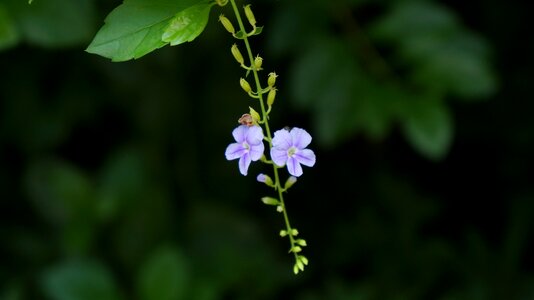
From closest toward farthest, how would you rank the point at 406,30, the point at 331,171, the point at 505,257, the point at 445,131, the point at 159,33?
the point at 159,33, the point at 445,131, the point at 406,30, the point at 505,257, the point at 331,171

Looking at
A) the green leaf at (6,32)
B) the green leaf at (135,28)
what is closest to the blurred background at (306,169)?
the green leaf at (6,32)

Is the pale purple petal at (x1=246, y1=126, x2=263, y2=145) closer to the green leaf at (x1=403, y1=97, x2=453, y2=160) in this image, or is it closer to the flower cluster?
the flower cluster

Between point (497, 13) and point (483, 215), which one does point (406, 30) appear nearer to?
point (497, 13)

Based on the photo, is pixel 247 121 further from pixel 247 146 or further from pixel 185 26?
pixel 185 26

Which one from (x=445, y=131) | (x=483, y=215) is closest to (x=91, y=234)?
(x=445, y=131)

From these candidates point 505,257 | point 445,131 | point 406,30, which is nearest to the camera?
point 445,131

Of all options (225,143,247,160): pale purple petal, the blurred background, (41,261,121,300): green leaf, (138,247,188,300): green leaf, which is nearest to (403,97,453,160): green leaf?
the blurred background

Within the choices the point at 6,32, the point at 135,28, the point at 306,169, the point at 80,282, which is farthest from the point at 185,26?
the point at 306,169

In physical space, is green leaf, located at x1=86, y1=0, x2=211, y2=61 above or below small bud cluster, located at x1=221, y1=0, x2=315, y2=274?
above
